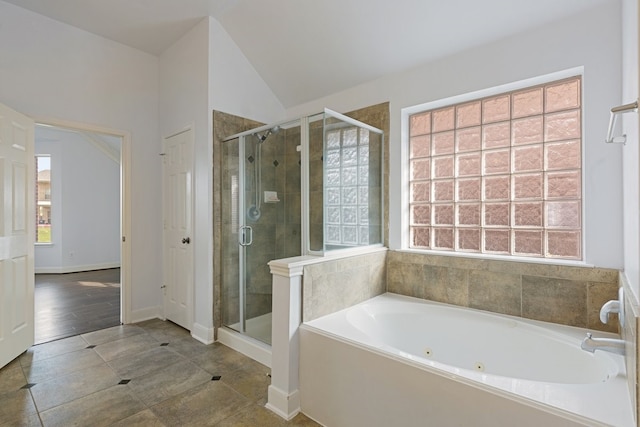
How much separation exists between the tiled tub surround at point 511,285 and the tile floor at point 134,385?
4.38ft

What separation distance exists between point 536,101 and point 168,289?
3744 millimetres

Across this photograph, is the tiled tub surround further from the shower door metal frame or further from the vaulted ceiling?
the vaulted ceiling

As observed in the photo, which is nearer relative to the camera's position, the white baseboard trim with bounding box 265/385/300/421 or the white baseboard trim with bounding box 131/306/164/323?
the white baseboard trim with bounding box 265/385/300/421

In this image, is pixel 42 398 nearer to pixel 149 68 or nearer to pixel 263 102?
pixel 263 102

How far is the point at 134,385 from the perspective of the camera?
2.12 m

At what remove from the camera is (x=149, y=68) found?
3.53m

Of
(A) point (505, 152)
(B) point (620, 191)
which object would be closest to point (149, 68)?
(A) point (505, 152)

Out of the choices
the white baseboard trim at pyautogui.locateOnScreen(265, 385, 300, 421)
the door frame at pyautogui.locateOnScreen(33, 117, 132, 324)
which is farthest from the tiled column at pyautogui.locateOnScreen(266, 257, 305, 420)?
the door frame at pyautogui.locateOnScreen(33, 117, 132, 324)

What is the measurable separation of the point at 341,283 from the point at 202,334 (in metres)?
1.51

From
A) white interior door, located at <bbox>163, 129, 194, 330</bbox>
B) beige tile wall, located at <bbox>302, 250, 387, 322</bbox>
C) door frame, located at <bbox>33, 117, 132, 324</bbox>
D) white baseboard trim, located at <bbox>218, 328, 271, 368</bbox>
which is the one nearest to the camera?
beige tile wall, located at <bbox>302, 250, 387, 322</bbox>

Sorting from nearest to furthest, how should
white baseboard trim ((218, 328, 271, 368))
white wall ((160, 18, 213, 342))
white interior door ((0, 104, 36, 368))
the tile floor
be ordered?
the tile floor < white interior door ((0, 104, 36, 368)) < white baseboard trim ((218, 328, 271, 368)) < white wall ((160, 18, 213, 342))

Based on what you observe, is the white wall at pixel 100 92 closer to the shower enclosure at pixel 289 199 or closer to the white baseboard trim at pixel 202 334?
the white baseboard trim at pixel 202 334

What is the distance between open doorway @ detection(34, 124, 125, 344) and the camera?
5.73m

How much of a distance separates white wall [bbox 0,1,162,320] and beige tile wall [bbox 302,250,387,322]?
7.76ft
